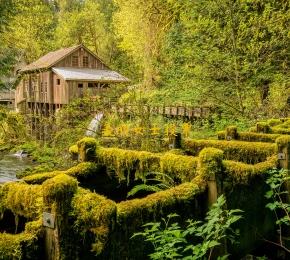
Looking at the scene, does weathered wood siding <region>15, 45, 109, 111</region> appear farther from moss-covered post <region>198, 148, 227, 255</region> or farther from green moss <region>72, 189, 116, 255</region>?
green moss <region>72, 189, 116, 255</region>

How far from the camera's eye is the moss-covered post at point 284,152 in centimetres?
654

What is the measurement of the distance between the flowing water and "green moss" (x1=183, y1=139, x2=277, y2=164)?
62.7 feet

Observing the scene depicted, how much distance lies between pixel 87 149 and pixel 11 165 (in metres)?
23.8

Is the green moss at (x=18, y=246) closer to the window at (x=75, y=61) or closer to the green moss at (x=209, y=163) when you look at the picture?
the green moss at (x=209, y=163)

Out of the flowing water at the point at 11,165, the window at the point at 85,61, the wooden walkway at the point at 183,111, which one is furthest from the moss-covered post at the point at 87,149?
the window at the point at 85,61

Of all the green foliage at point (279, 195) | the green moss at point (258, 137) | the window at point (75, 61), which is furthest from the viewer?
the window at point (75, 61)

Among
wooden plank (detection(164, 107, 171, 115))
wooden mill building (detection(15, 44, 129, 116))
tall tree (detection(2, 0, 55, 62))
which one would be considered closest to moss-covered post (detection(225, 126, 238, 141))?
wooden plank (detection(164, 107, 171, 115))

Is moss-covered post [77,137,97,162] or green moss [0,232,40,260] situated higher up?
moss-covered post [77,137,97,162]

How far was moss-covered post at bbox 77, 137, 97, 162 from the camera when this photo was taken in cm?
621

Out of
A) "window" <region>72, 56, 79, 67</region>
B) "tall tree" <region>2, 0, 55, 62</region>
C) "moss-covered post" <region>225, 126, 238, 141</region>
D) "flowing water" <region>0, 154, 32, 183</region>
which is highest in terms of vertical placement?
"tall tree" <region>2, 0, 55, 62</region>

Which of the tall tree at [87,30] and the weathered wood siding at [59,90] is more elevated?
the tall tree at [87,30]

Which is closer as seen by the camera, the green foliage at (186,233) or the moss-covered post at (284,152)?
the green foliage at (186,233)

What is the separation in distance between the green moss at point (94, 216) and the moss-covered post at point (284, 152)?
12.6 ft

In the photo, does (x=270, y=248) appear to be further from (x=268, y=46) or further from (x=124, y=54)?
(x=124, y=54)
